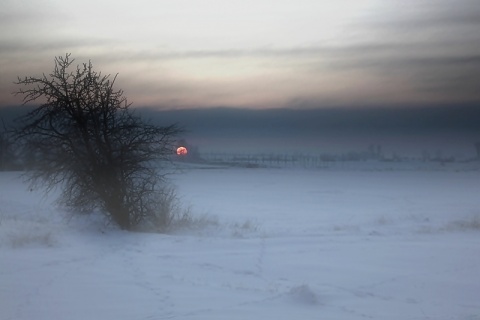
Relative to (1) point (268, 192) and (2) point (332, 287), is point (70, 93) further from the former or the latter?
(1) point (268, 192)

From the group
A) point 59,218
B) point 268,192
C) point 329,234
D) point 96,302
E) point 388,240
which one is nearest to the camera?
point 96,302

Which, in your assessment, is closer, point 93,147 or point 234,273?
point 234,273

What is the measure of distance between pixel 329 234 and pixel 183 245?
227 inches

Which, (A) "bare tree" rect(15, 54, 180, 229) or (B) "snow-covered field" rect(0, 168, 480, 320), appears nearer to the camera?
(B) "snow-covered field" rect(0, 168, 480, 320)

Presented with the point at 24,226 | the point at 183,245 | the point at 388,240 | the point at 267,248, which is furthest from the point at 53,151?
the point at 388,240

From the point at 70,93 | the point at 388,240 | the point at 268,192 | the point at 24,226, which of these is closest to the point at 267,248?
the point at 388,240

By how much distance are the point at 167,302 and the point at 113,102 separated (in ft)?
44.5

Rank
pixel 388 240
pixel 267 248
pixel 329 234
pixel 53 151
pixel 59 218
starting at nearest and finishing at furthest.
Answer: pixel 267 248 → pixel 388 240 → pixel 329 234 → pixel 53 151 → pixel 59 218

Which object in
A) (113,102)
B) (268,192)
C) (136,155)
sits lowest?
(268,192)

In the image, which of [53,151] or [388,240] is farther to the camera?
[53,151]

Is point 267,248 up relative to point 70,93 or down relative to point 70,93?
down

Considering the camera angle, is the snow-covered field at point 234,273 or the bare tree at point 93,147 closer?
the snow-covered field at point 234,273

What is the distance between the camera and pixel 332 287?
1277 centimetres

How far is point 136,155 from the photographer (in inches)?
938
